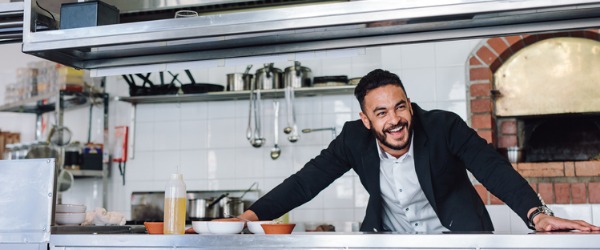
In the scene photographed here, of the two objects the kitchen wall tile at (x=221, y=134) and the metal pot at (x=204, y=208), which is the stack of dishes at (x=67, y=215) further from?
the kitchen wall tile at (x=221, y=134)

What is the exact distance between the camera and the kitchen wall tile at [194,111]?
4973mm

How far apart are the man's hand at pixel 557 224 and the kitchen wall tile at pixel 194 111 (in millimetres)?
3360

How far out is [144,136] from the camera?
16.8 feet

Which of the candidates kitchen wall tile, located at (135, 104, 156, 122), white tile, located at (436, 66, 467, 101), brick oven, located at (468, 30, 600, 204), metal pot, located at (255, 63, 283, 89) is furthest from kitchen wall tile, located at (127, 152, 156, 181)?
brick oven, located at (468, 30, 600, 204)

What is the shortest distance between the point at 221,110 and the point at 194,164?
0.45 metres

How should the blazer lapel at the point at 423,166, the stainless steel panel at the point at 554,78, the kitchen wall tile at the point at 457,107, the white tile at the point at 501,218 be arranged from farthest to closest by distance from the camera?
the kitchen wall tile at the point at 457,107 < the stainless steel panel at the point at 554,78 < the white tile at the point at 501,218 < the blazer lapel at the point at 423,166

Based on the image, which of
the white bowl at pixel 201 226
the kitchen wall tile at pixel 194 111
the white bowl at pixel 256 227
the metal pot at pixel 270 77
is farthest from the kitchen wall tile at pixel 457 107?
the white bowl at pixel 201 226

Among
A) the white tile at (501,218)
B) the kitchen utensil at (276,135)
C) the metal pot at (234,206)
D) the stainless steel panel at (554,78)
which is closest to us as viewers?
the white tile at (501,218)

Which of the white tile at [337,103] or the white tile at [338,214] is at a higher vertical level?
the white tile at [337,103]

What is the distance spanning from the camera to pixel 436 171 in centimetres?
252

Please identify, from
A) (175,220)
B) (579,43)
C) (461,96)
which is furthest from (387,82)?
(579,43)

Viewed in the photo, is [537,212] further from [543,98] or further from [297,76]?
[297,76]

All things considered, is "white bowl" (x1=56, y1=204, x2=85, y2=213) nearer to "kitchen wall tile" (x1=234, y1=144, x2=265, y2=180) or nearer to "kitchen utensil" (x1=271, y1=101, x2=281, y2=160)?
"kitchen utensil" (x1=271, y1=101, x2=281, y2=160)

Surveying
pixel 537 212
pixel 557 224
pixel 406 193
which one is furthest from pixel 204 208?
pixel 557 224
